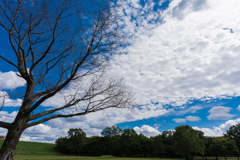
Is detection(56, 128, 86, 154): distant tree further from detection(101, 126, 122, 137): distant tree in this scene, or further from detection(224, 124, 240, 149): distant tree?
detection(224, 124, 240, 149): distant tree

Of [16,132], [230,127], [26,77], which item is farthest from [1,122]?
[230,127]

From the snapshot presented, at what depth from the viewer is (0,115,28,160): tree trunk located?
14.3ft

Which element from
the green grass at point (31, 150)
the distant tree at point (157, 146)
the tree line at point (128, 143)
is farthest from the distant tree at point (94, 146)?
the distant tree at point (157, 146)

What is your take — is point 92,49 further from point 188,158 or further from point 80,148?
Result: point 80,148

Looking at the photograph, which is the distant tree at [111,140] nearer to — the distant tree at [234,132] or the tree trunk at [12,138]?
the distant tree at [234,132]

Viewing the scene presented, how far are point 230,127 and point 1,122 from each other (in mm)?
79037

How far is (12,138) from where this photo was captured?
14.9ft

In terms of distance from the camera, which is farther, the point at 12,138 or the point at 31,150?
the point at 31,150

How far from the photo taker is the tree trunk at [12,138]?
14.3ft

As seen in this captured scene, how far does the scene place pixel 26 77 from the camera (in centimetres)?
561

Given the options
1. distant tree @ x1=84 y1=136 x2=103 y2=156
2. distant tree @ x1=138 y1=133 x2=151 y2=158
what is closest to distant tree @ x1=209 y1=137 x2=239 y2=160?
distant tree @ x1=138 y1=133 x2=151 y2=158

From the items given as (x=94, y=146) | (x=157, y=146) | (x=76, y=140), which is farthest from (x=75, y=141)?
(x=157, y=146)

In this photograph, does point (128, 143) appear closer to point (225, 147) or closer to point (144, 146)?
point (144, 146)

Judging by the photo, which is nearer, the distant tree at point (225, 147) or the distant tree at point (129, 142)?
the distant tree at point (225, 147)
